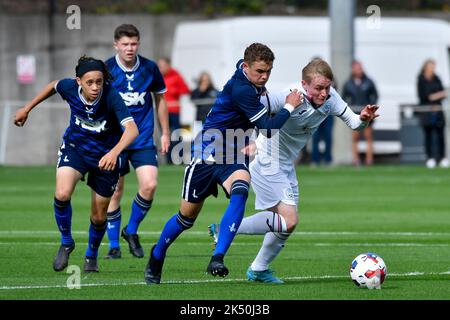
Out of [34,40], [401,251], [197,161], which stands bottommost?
[401,251]

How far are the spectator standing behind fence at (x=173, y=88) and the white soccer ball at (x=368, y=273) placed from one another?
1621 centimetres

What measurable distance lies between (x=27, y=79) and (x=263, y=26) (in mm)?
6326

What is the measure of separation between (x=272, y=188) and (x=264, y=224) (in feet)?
1.12

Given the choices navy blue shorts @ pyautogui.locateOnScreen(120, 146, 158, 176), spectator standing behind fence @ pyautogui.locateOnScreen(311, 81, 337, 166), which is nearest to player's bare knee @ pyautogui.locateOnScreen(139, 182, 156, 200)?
navy blue shorts @ pyautogui.locateOnScreen(120, 146, 158, 176)

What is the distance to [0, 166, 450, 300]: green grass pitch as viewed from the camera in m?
9.51

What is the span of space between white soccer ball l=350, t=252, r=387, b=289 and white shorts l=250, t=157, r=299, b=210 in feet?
2.84

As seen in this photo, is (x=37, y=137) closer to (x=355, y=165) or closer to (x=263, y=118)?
(x=355, y=165)

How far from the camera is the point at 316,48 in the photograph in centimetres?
2859

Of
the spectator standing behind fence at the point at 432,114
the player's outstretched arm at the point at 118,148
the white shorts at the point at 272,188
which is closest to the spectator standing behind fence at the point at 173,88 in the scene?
the spectator standing behind fence at the point at 432,114

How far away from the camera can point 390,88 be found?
28859mm

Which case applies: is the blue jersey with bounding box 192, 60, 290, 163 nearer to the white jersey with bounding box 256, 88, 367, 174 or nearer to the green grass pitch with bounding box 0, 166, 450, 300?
the white jersey with bounding box 256, 88, 367, 174

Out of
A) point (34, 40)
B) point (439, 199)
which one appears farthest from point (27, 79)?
point (439, 199)

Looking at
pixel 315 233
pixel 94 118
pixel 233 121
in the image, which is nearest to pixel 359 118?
pixel 233 121

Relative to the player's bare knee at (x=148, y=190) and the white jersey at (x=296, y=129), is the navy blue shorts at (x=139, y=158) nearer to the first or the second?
the player's bare knee at (x=148, y=190)
